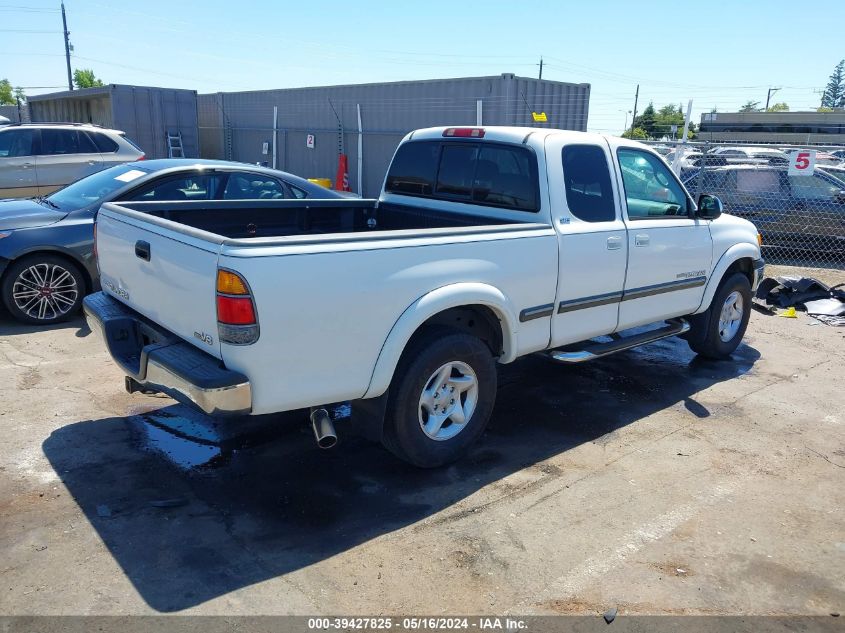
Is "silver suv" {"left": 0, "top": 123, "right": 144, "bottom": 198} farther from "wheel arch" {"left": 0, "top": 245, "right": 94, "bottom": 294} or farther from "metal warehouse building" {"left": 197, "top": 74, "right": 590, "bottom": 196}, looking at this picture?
"metal warehouse building" {"left": 197, "top": 74, "right": 590, "bottom": 196}

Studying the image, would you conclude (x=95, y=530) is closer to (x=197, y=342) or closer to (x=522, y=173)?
(x=197, y=342)

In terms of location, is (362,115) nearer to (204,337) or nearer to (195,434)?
(195,434)

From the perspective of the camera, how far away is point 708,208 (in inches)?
231

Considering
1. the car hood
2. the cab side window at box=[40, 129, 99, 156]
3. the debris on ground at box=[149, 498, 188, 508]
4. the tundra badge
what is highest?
the cab side window at box=[40, 129, 99, 156]

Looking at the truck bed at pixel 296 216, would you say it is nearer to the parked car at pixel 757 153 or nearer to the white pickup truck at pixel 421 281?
the white pickup truck at pixel 421 281

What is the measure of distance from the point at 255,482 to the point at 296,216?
232 centimetres

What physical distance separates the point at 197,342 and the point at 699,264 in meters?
4.36

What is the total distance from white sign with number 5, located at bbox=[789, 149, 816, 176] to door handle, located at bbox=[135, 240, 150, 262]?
10256 mm

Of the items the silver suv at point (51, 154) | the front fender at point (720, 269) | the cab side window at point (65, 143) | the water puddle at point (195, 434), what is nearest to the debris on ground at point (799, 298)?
the front fender at point (720, 269)

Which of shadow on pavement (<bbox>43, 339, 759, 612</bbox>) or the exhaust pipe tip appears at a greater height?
the exhaust pipe tip

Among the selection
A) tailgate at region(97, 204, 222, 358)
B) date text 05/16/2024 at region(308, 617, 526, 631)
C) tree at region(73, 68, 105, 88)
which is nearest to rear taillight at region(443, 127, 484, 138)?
tailgate at region(97, 204, 222, 358)

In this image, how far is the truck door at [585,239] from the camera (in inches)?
186

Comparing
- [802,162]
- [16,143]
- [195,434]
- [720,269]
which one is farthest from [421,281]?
[16,143]

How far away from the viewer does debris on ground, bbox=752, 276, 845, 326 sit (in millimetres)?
8914
